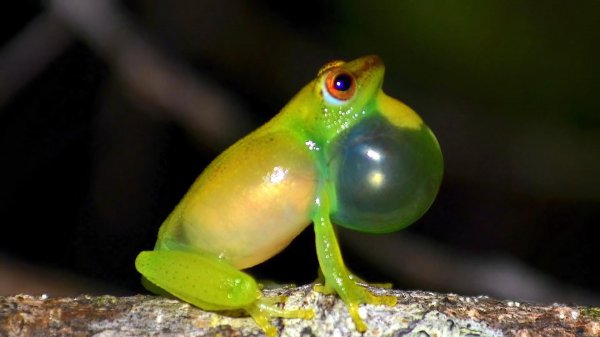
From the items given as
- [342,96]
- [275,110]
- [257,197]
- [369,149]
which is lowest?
[257,197]

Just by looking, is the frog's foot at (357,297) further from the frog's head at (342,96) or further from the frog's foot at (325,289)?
the frog's head at (342,96)

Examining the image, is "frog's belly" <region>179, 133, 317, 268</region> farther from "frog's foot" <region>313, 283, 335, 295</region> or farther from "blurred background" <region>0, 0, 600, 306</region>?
"blurred background" <region>0, 0, 600, 306</region>

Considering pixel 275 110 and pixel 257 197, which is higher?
pixel 275 110

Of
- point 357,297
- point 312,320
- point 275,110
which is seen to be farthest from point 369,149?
point 275,110

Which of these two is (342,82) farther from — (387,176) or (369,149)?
(387,176)

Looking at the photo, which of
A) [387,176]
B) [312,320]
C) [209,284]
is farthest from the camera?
[387,176]
